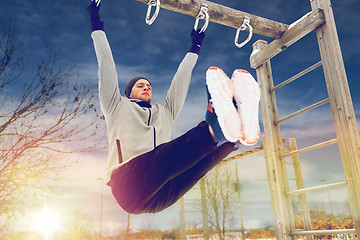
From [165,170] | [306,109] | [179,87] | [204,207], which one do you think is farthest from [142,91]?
[204,207]

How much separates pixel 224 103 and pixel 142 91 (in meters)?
0.85

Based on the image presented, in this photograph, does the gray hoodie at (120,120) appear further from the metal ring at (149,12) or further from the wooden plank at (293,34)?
the wooden plank at (293,34)

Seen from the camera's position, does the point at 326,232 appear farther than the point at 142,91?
Yes

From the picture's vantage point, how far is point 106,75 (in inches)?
78.9

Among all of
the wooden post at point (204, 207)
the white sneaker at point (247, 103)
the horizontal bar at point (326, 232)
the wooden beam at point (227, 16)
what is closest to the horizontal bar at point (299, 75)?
the wooden beam at point (227, 16)

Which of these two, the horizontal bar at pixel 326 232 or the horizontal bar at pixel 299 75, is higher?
the horizontal bar at pixel 299 75

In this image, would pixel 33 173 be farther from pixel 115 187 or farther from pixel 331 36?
pixel 331 36

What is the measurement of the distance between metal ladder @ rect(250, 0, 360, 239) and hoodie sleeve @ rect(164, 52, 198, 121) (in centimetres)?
129

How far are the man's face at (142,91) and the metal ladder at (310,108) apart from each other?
5.31 feet

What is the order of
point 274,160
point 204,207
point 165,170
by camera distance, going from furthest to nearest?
1. point 204,207
2. point 274,160
3. point 165,170

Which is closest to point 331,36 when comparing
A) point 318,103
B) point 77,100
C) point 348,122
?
point 318,103

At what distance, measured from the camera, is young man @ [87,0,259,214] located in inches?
64.2

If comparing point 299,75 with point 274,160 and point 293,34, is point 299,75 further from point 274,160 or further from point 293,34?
point 274,160

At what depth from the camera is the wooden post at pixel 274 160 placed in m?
3.07
